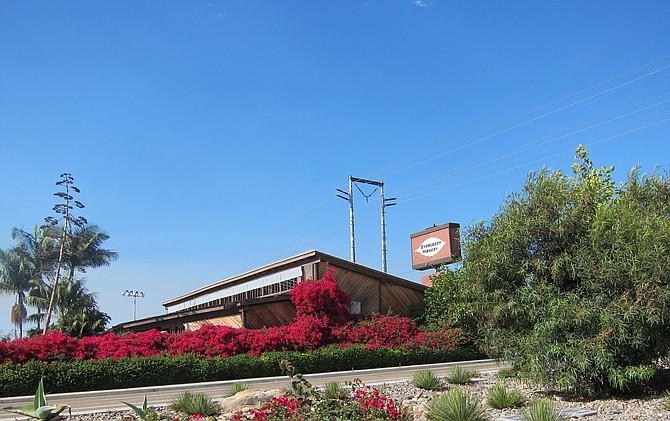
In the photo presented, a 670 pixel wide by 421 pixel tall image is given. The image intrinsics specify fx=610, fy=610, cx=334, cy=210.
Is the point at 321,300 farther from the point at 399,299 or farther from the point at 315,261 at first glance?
the point at 399,299

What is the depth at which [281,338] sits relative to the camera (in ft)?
59.0

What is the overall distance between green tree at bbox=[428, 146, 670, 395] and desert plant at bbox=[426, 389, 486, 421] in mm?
3173

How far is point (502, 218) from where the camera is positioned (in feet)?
41.9

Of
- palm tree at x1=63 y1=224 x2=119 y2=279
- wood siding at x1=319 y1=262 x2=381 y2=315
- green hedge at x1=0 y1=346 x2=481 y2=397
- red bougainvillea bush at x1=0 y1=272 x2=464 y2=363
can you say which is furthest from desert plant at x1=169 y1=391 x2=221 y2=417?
palm tree at x1=63 y1=224 x2=119 y2=279

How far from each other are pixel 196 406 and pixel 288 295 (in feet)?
35.7

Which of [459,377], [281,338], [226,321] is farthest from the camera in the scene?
[226,321]

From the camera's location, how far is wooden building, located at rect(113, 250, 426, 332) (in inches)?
813

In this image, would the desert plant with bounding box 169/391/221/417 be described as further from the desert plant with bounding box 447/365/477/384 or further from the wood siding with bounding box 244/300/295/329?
the wood siding with bounding box 244/300/295/329

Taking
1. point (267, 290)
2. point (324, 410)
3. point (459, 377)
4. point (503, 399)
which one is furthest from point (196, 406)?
point (267, 290)

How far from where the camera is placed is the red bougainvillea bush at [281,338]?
1495 cm

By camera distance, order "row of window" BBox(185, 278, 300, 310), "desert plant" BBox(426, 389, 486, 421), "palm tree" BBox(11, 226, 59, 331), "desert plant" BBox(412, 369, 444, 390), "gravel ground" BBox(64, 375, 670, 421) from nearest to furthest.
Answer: "desert plant" BBox(426, 389, 486, 421) < "gravel ground" BBox(64, 375, 670, 421) < "desert plant" BBox(412, 369, 444, 390) < "row of window" BBox(185, 278, 300, 310) < "palm tree" BBox(11, 226, 59, 331)

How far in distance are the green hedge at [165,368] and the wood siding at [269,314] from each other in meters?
3.35

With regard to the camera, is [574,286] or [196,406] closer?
[196,406]

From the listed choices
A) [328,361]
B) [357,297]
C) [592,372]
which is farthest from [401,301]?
[592,372]
